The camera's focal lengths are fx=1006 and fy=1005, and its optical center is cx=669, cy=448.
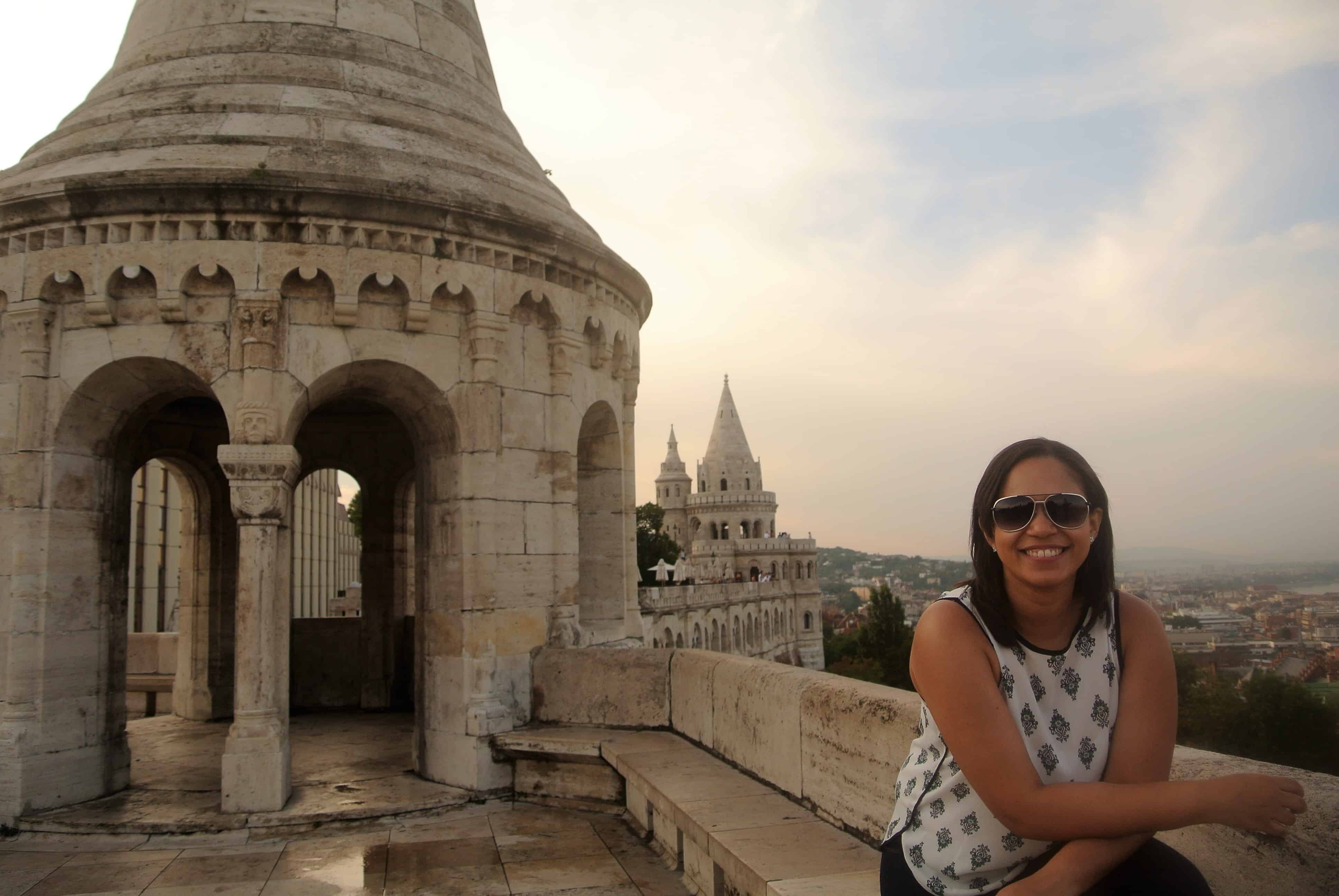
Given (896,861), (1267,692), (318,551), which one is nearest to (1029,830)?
(896,861)

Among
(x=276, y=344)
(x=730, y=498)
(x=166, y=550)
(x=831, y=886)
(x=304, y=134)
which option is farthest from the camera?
(x=730, y=498)

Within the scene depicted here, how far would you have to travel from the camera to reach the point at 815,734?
14.9 feet

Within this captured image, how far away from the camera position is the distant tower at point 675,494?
84.5 metres

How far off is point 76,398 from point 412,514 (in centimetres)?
540

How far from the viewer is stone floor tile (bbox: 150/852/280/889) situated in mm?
5363

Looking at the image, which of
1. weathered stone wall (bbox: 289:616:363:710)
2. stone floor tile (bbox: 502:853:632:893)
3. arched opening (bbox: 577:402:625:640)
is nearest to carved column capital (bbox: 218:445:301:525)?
stone floor tile (bbox: 502:853:632:893)

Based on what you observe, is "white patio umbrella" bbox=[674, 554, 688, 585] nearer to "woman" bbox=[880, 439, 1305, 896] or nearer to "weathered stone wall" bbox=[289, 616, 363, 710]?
"weathered stone wall" bbox=[289, 616, 363, 710]

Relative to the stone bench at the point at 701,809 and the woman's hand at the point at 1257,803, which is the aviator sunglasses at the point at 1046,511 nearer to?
the woman's hand at the point at 1257,803

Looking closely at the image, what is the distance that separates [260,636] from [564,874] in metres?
2.55

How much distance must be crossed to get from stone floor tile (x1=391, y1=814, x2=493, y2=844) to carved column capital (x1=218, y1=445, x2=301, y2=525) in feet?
7.06

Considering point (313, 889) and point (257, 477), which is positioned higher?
point (257, 477)

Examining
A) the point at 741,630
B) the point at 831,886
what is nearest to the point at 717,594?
the point at 741,630

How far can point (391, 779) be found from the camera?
23.6ft

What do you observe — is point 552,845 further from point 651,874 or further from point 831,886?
point 831,886
